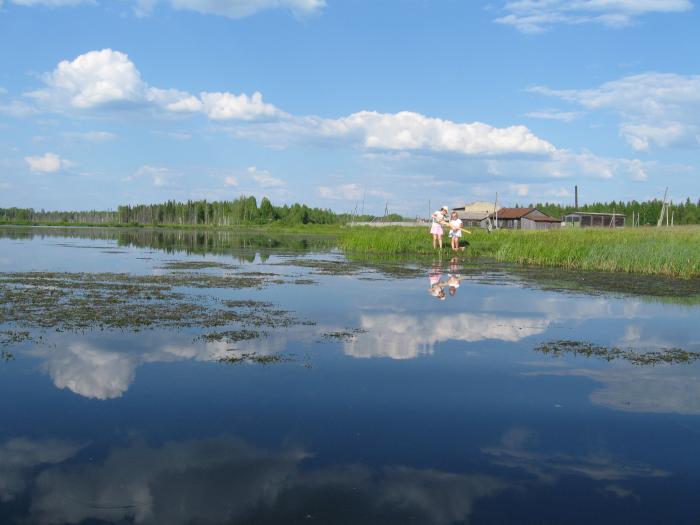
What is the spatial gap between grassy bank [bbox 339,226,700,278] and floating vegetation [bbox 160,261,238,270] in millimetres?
11039

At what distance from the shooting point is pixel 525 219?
251 ft

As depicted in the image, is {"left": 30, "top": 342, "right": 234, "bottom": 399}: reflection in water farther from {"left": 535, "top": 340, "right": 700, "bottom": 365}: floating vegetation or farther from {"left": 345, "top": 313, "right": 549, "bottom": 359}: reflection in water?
{"left": 535, "top": 340, "right": 700, "bottom": 365}: floating vegetation

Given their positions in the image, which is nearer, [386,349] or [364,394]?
[364,394]

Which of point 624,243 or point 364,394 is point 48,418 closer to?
point 364,394

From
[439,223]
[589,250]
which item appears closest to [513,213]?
Result: [439,223]

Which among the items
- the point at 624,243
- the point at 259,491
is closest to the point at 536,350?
the point at 259,491

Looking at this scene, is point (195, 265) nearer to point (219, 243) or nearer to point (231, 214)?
point (219, 243)

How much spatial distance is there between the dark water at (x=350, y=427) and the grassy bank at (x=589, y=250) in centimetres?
1106

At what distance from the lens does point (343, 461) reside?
4695 mm

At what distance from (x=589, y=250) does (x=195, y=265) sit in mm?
15146

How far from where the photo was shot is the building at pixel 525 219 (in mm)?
76062

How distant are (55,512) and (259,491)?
1.30 meters

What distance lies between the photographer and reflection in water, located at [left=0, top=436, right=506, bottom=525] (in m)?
3.88

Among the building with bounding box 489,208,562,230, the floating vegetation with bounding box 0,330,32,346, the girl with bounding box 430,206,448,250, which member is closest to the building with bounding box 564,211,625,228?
the building with bounding box 489,208,562,230
